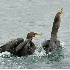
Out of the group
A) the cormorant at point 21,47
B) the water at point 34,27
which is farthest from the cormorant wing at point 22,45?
the water at point 34,27

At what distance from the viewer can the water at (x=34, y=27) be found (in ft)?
64.1

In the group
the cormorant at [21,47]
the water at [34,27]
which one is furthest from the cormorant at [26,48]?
the water at [34,27]

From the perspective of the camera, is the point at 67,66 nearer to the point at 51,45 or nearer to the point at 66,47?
the point at 51,45

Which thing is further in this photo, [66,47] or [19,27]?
[19,27]

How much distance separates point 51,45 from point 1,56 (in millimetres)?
1904

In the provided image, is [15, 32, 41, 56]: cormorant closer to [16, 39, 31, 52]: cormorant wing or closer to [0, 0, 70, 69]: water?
[16, 39, 31, 52]: cormorant wing

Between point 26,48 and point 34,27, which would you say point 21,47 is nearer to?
point 26,48

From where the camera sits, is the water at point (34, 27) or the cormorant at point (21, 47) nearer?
the water at point (34, 27)

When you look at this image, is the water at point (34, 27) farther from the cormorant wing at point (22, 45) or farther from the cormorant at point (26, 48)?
the cormorant wing at point (22, 45)

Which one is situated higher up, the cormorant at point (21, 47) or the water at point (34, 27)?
the cormorant at point (21, 47)

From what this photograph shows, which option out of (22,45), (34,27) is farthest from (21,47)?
(34,27)

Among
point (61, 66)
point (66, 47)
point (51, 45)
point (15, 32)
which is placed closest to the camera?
point (61, 66)

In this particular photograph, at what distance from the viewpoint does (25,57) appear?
66.4 feet

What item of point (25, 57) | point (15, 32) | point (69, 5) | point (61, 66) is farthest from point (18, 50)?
point (69, 5)
